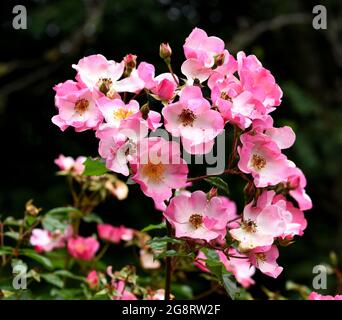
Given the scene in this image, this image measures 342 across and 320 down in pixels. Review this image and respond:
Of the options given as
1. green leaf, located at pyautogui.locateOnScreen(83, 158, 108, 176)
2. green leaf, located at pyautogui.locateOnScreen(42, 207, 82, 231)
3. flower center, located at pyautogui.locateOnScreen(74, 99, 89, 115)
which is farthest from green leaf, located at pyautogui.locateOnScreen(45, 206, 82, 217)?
flower center, located at pyautogui.locateOnScreen(74, 99, 89, 115)

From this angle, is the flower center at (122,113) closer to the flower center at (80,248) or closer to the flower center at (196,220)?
the flower center at (196,220)

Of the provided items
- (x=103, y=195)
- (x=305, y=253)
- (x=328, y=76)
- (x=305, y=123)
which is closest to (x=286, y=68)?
(x=328, y=76)

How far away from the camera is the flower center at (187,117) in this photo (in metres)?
0.77

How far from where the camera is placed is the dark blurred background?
10.6ft

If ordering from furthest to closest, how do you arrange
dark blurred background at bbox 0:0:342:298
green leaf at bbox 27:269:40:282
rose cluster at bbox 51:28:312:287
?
dark blurred background at bbox 0:0:342:298 < green leaf at bbox 27:269:40:282 < rose cluster at bbox 51:28:312:287

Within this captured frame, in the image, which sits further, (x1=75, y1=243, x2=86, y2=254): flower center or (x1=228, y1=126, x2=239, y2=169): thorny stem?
(x1=75, y1=243, x2=86, y2=254): flower center

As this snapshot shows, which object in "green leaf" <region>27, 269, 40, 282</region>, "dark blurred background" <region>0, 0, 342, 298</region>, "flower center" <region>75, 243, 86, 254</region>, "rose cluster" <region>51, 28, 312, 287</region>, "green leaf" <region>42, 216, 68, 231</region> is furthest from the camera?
"dark blurred background" <region>0, 0, 342, 298</region>

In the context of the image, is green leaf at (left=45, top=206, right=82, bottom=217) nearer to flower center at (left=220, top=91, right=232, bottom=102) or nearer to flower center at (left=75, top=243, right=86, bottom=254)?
flower center at (left=75, top=243, right=86, bottom=254)

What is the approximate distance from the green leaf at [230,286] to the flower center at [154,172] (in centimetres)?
16

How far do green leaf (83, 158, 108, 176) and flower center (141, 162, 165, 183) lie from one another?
0.12 meters

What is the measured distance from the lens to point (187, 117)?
78 cm

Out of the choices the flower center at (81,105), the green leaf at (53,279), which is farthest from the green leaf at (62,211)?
the flower center at (81,105)

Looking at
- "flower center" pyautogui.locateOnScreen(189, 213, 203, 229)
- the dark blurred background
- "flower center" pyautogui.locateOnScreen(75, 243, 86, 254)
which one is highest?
the dark blurred background
